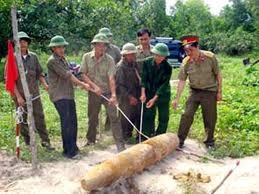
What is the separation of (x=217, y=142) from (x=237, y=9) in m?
45.3

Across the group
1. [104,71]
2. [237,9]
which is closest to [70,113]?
[104,71]

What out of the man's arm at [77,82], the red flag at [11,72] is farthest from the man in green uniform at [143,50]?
the red flag at [11,72]

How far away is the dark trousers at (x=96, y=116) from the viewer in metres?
8.16

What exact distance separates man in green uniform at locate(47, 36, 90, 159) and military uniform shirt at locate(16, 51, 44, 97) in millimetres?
476

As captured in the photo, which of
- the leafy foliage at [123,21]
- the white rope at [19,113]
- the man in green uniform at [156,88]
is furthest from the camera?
the leafy foliage at [123,21]

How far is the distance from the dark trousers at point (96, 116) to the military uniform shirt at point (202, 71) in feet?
4.30

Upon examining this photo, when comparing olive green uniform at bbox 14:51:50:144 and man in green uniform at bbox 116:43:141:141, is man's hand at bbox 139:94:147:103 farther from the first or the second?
olive green uniform at bbox 14:51:50:144

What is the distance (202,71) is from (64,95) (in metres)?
2.28

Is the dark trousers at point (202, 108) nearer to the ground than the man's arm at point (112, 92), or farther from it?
nearer to the ground

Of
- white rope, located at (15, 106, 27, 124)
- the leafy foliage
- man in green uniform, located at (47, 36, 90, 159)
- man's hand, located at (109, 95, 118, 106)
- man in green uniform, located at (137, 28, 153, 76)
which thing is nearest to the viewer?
white rope, located at (15, 106, 27, 124)

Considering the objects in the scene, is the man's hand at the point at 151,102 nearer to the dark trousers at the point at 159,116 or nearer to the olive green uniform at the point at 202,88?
the dark trousers at the point at 159,116

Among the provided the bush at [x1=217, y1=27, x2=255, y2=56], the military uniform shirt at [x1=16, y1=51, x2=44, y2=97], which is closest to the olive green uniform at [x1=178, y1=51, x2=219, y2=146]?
the military uniform shirt at [x1=16, y1=51, x2=44, y2=97]

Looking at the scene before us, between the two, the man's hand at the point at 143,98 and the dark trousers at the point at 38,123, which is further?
the man's hand at the point at 143,98

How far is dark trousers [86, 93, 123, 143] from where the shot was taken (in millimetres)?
8156
